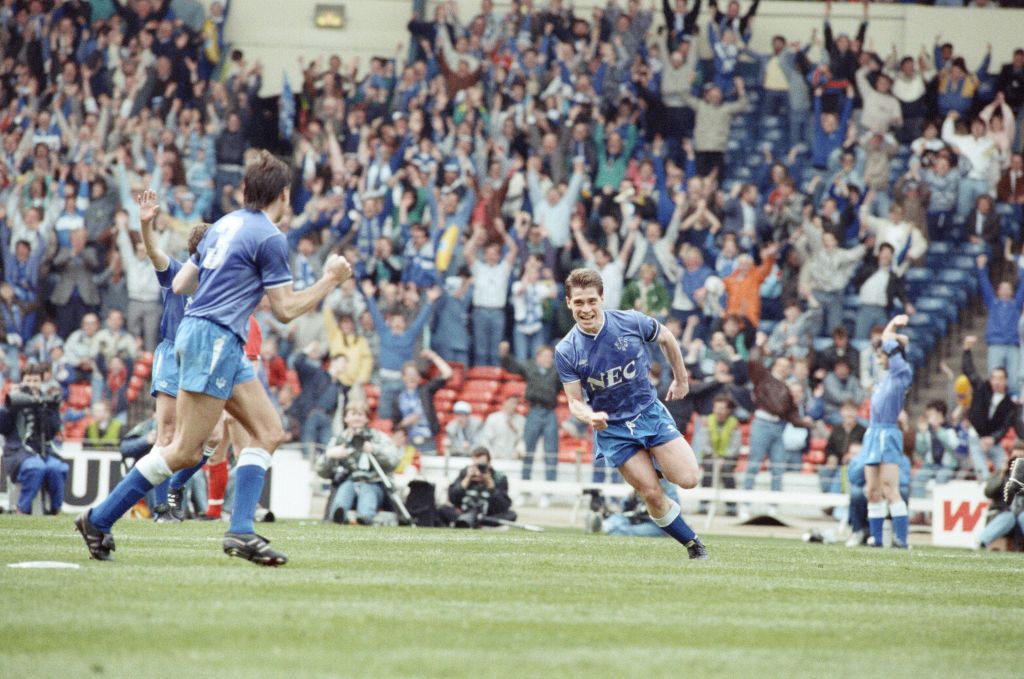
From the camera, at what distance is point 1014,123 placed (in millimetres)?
27438

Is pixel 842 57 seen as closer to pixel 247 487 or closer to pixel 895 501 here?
pixel 895 501

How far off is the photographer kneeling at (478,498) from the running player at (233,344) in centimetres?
931

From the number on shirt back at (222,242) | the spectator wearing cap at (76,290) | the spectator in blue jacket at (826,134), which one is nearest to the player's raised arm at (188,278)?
the number on shirt back at (222,242)

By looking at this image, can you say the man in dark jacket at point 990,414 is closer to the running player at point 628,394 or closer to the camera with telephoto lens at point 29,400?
the running player at point 628,394

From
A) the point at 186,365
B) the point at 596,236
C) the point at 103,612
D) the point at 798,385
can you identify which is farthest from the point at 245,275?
the point at 596,236

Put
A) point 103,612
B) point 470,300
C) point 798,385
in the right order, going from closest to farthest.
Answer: point 103,612 → point 798,385 → point 470,300

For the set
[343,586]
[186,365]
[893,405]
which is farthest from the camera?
[893,405]

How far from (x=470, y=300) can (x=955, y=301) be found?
308 inches

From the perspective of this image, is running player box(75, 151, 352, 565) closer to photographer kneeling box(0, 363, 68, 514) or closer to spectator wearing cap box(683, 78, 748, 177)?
photographer kneeling box(0, 363, 68, 514)

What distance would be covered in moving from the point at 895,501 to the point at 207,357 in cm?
1016

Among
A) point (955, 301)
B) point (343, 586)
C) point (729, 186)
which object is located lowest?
point (343, 586)

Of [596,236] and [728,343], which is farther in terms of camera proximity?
[596,236]

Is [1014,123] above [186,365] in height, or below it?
above

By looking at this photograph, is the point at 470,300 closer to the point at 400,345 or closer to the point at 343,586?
the point at 400,345
